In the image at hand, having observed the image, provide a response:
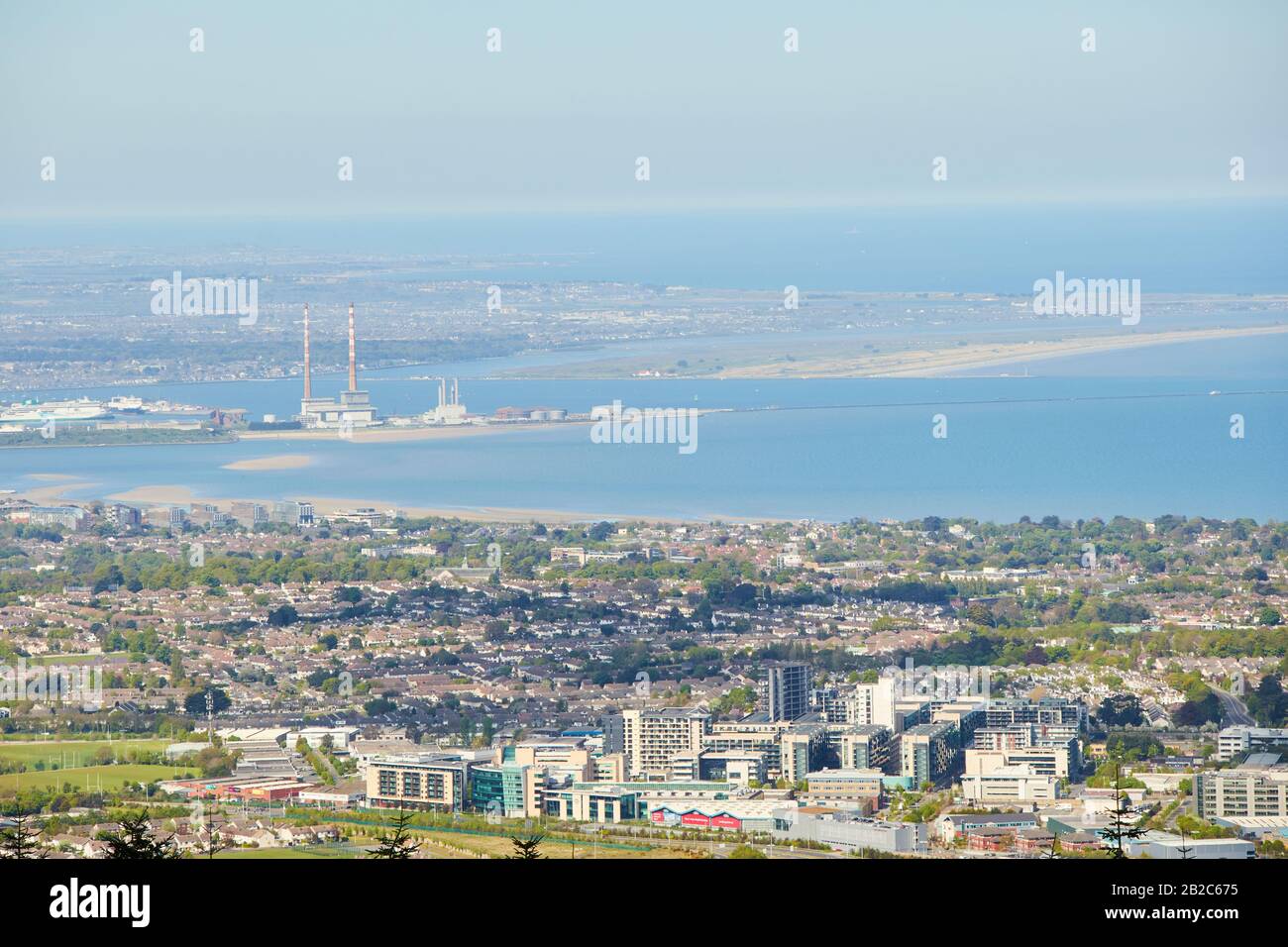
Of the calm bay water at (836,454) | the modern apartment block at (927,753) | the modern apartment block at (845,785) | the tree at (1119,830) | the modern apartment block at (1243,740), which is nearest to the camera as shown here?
the tree at (1119,830)

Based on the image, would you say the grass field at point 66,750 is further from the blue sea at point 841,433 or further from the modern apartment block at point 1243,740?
the blue sea at point 841,433

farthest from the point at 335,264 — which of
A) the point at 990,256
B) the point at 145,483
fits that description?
the point at 145,483

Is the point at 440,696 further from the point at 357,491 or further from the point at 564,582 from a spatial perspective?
the point at 357,491

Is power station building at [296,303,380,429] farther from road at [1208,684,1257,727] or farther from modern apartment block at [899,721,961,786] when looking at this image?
modern apartment block at [899,721,961,786]

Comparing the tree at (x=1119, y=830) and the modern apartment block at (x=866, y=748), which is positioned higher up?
the tree at (x=1119, y=830)

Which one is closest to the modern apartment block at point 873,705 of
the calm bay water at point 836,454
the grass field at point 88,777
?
the grass field at point 88,777

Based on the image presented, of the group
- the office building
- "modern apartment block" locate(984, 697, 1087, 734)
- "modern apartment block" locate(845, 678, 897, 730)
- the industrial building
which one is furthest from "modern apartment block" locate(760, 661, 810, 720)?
the industrial building

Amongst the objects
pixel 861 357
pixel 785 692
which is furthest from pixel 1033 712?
pixel 861 357
